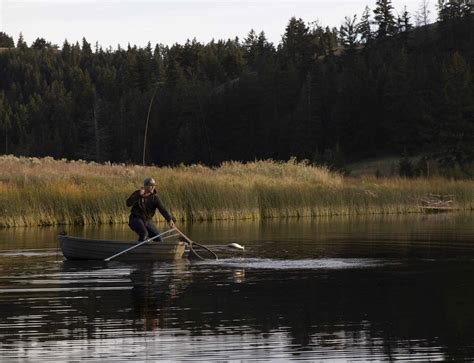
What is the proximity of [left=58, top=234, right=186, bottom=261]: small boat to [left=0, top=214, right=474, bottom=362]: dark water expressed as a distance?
12.4 inches

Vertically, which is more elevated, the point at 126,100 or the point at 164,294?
the point at 126,100

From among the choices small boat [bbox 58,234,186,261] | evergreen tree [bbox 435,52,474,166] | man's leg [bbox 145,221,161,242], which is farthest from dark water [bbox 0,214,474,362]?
evergreen tree [bbox 435,52,474,166]

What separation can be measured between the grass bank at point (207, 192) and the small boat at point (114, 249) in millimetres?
12584

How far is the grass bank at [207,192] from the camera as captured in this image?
36.9 meters

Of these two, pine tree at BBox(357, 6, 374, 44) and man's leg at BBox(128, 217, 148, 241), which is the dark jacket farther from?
pine tree at BBox(357, 6, 374, 44)

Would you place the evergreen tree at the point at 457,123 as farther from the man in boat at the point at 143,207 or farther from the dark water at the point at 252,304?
the man in boat at the point at 143,207

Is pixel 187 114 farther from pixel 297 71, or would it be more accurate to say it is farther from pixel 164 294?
pixel 164 294

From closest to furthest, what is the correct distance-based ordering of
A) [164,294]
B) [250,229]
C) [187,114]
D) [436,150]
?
[164,294]
[250,229]
[436,150]
[187,114]

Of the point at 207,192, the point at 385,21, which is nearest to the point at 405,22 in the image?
the point at 385,21

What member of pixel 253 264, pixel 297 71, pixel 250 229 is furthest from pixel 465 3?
pixel 253 264

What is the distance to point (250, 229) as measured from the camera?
35062 mm

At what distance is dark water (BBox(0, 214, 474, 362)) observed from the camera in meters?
12.7

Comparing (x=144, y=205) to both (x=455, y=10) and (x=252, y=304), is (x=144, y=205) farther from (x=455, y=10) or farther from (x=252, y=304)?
(x=455, y=10)

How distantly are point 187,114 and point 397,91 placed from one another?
29085 millimetres
